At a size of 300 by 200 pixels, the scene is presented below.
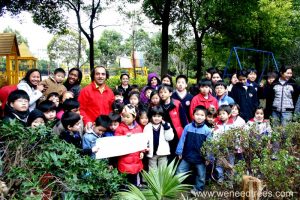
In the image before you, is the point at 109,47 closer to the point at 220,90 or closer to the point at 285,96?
the point at 285,96

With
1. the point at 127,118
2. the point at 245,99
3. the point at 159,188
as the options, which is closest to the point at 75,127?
the point at 127,118

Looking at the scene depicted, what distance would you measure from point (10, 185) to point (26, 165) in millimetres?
219

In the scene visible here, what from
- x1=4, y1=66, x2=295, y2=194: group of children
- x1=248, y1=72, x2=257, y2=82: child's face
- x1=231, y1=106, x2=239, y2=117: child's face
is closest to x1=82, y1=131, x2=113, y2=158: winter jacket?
x1=4, y1=66, x2=295, y2=194: group of children

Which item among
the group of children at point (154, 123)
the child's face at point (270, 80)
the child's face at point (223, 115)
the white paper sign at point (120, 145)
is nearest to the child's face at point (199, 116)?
the group of children at point (154, 123)

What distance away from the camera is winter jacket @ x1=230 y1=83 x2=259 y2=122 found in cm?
596

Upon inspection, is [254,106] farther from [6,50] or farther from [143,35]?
[143,35]

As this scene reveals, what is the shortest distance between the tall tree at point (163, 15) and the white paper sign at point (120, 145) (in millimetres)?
10368

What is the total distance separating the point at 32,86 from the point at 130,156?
5.72 ft

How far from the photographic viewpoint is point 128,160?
13.9 feet

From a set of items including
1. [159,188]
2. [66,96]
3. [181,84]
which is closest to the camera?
[159,188]

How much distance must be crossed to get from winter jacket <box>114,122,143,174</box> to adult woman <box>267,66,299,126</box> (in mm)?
3277

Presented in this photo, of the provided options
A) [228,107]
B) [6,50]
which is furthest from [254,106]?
[6,50]

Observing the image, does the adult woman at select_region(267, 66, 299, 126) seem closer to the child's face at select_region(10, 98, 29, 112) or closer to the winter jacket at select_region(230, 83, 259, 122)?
the winter jacket at select_region(230, 83, 259, 122)

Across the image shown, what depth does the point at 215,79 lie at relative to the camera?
610 cm
